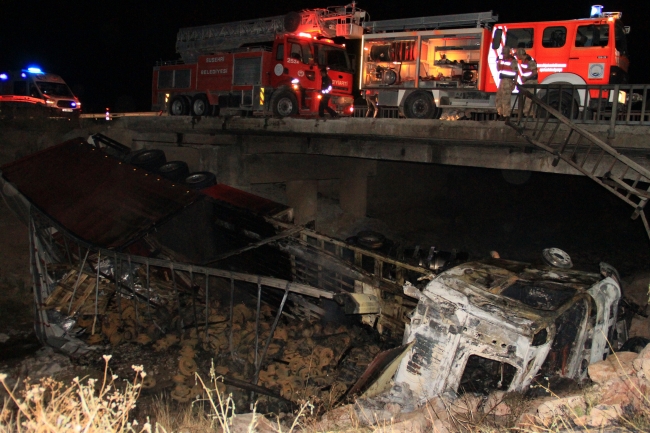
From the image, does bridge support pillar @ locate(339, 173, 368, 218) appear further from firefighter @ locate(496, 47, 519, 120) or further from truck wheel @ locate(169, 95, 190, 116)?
firefighter @ locate(496, 47, 519, 120)

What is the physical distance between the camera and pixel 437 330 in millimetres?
4820

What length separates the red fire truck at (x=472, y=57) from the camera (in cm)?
922

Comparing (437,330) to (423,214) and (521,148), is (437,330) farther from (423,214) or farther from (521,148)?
(423,214)

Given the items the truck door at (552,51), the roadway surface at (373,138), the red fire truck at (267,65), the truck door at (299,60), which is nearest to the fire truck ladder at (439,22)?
the truck door at (552,51)

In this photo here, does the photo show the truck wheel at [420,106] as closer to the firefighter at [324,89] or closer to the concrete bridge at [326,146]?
the concrete bridge at [326,146]

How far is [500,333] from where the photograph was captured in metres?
4.52

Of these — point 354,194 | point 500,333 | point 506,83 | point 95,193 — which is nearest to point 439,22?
point 506,83

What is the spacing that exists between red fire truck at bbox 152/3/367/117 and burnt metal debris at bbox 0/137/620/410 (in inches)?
159

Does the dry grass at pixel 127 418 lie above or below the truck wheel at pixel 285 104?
below

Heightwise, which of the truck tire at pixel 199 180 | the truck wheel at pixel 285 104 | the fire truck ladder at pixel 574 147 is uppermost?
the truck wheel at pixel 285 104

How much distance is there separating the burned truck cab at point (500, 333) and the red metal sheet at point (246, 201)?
4.40 meters

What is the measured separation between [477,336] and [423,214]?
1470 centimetres

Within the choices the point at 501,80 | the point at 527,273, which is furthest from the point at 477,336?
the point at 501,80

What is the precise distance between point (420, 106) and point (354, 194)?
5426 millimetres
